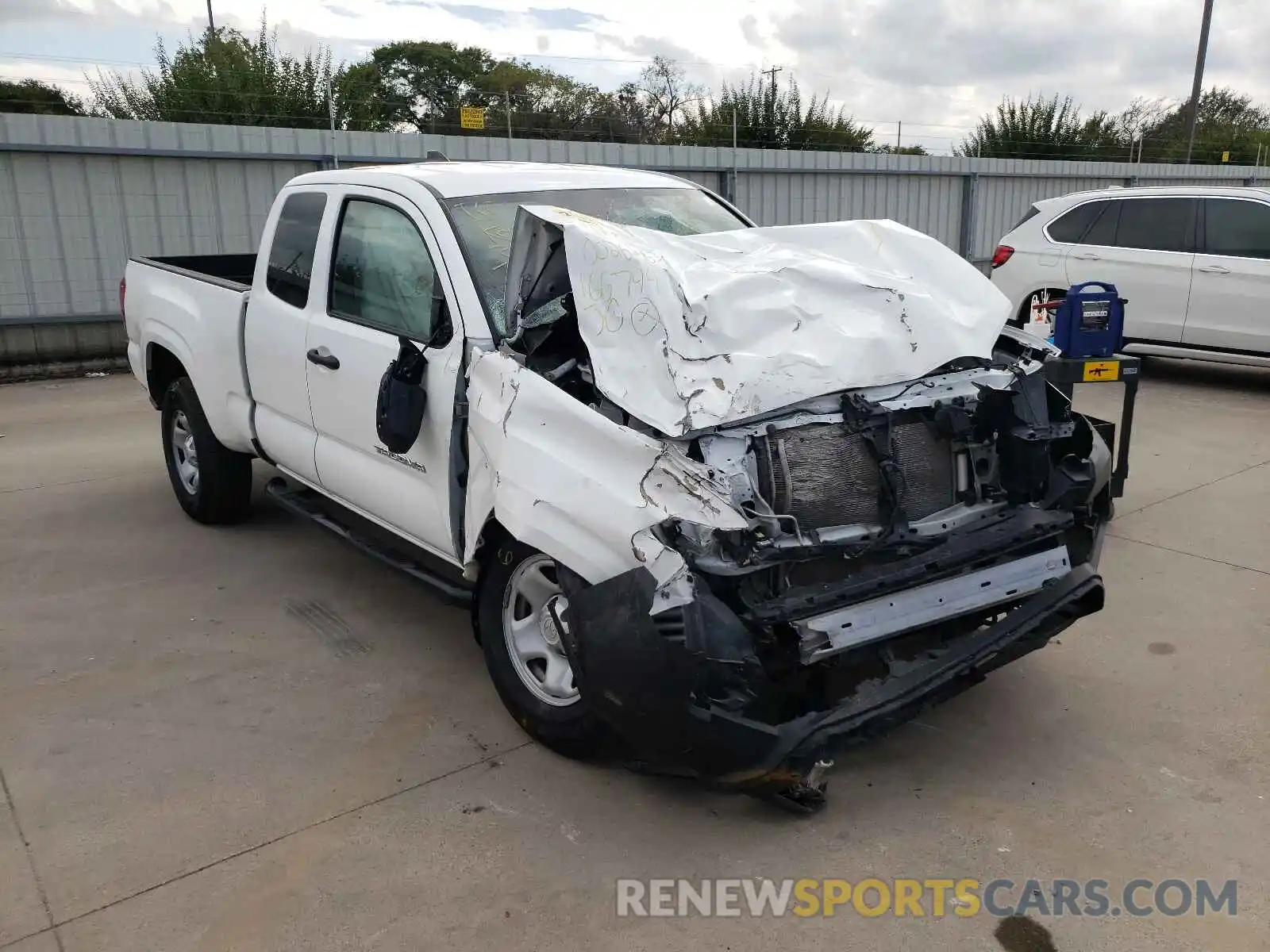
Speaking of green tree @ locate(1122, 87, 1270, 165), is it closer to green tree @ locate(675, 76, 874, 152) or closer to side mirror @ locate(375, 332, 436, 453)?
green tree @ locate(675, 76, 874, 152)

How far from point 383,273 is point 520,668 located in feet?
5.87

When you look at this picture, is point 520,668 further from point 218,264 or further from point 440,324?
point 218,264

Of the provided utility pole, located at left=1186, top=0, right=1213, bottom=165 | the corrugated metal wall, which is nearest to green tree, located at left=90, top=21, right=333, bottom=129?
the corrugated metal wall

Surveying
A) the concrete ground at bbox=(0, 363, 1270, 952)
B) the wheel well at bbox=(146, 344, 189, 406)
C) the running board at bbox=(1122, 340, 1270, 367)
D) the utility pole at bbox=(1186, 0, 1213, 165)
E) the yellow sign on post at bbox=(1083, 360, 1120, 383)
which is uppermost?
the utility pole at bbox=(1186, 0, 1213, 165)

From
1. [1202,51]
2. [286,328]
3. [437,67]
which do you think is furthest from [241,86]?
[437,67]

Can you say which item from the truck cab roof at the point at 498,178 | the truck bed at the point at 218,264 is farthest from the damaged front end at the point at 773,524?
the truck bed at the point at 218,264

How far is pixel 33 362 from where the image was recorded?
413 inches

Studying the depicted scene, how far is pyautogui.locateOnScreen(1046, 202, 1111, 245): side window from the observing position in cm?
993

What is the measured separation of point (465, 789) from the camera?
3.35 m

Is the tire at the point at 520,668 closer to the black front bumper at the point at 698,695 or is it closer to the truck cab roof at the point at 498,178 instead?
the black front bumper at the point at 698,695

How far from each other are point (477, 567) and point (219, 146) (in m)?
9.12

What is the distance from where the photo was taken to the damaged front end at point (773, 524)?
281cm

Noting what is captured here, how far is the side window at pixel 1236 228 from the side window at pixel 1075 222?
3.19 ft

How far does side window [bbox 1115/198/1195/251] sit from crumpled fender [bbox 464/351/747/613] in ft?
26.9
